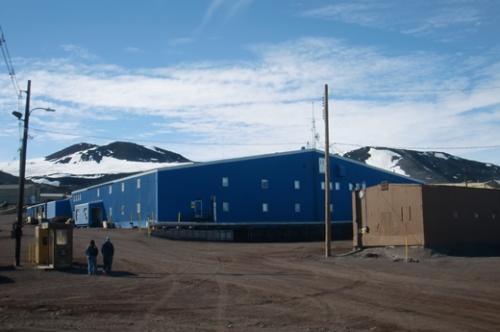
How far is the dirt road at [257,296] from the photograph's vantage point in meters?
14.8

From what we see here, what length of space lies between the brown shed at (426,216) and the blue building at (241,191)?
20.3 m

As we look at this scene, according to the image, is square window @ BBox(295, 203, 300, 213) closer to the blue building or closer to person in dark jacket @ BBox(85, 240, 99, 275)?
the blue building

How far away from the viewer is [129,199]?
62.6m

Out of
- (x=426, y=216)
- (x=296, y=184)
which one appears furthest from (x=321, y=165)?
(x=426, y=216)

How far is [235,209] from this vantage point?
194 feet

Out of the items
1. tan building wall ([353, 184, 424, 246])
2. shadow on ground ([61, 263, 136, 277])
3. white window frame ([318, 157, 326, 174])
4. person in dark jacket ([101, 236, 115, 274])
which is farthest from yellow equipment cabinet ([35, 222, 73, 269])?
white window frame ([318, 157, 326, 174])

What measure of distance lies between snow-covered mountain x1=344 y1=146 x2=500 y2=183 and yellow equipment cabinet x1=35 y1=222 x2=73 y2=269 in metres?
104

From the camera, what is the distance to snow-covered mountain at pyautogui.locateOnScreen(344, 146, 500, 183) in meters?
135

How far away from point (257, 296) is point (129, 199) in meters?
44.7

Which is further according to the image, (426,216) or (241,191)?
(241,191)

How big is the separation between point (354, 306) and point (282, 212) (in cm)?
4438

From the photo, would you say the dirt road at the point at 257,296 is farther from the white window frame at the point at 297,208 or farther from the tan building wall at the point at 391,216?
the white window frame at the point at 297,208

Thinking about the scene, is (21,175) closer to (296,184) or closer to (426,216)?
(426,216)

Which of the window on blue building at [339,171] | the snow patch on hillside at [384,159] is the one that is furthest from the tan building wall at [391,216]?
the snow patch on hillside at [384,159]
